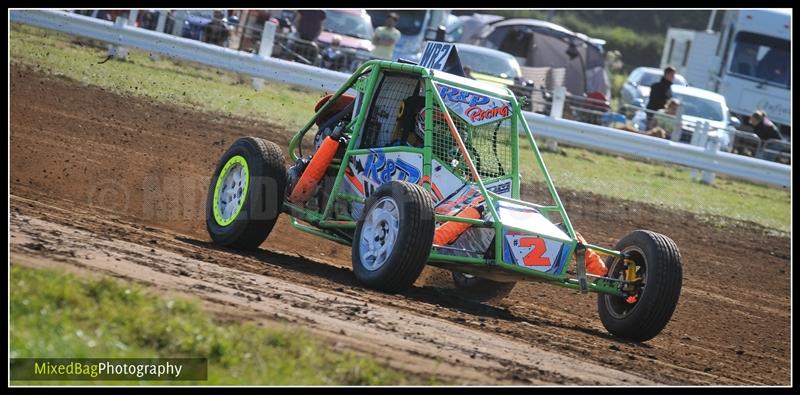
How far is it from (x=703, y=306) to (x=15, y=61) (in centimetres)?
1012

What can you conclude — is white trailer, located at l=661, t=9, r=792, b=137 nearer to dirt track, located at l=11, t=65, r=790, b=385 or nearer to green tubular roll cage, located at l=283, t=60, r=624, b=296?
dirt track, located at l=11, t=65, r=790, b=385

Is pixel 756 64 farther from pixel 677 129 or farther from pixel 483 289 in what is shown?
pixel 483 289

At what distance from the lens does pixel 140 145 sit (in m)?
12.2

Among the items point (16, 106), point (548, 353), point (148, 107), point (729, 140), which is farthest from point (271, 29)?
point (548, 353)

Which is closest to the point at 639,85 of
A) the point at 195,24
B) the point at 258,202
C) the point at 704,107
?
the point at 704,107

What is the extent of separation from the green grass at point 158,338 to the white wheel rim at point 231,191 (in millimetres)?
3233

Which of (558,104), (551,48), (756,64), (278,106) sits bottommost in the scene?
(278,106)

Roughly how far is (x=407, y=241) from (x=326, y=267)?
1.70 meters

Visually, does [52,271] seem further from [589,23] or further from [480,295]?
[589,23]

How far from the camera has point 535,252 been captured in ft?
23.7

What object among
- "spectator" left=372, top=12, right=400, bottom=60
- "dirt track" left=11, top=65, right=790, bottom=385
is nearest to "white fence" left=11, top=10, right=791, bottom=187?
"dirt track" left=11, top=65, right=790, bottom=385

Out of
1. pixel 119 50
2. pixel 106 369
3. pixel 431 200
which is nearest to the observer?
pixel 106 369

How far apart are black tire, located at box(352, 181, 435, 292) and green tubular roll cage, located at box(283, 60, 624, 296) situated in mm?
306

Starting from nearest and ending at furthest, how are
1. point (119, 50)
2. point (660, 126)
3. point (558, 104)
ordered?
1. point (119, 50)
2. point (558, 104)
3. point (660, 126)
